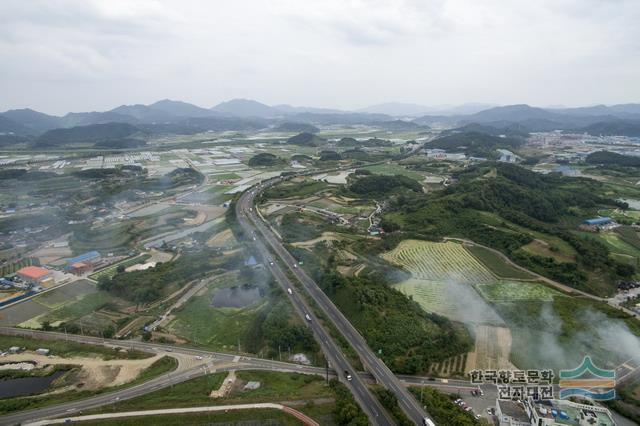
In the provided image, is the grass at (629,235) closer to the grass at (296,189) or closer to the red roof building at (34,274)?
the grass at (296,189)

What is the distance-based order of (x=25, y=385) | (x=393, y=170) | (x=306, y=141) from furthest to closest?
(x=306, y=141), (x=393, y=170), (x=25, y=385)

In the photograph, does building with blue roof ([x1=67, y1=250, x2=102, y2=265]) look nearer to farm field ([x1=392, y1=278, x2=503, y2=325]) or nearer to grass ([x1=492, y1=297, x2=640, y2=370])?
farm field ([x1=392, y1=278, x2=503, y2=325])

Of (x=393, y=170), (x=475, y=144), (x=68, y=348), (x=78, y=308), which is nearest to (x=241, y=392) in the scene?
(x=68, y=348)

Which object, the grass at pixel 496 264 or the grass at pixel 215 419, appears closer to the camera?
the grass at pixel 215 419

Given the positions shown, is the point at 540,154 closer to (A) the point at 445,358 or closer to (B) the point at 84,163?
(A) the point at 445,358

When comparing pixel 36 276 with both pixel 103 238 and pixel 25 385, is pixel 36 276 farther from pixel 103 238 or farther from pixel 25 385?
pixel 25 385

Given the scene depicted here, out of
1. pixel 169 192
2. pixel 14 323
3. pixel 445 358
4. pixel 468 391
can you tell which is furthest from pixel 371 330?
pixel 169 192

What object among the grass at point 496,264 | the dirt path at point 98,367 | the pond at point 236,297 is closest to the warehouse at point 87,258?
the dirt path at point 98,367
